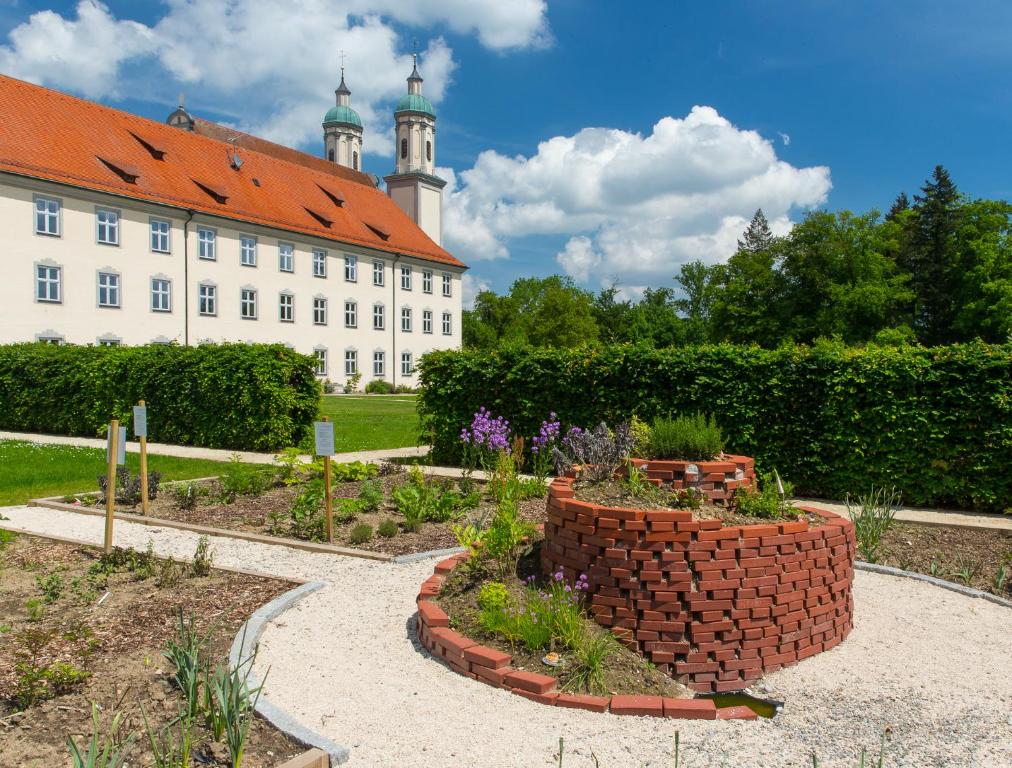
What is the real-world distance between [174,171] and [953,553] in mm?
38563

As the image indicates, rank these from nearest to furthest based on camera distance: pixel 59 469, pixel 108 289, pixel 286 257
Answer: pixel 59 469, pixel 108 289, pixel 286 257

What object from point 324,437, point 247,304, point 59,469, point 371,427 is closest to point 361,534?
point 324,437

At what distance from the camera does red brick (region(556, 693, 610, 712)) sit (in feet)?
13.4

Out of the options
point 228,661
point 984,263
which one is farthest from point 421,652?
point 984,263

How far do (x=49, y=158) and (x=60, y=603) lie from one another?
106 feet

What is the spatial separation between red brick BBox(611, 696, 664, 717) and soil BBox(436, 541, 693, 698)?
0.20 m

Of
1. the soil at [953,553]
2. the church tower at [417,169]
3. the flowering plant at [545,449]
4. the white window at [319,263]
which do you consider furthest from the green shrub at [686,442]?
the church tower at [417,169]

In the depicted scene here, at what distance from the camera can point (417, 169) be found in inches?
2419

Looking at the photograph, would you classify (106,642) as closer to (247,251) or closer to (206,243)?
(206,243)

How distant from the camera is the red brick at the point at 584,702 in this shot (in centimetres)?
409

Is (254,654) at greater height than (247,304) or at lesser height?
lesser

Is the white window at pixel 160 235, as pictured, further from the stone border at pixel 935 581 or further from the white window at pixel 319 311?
the stone border at pixel 935 581

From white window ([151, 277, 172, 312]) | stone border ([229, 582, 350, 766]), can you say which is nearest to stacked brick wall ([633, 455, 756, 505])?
stone border ([229, 582, 350, 766])

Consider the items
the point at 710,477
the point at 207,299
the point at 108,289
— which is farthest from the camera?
the point at 207,299
